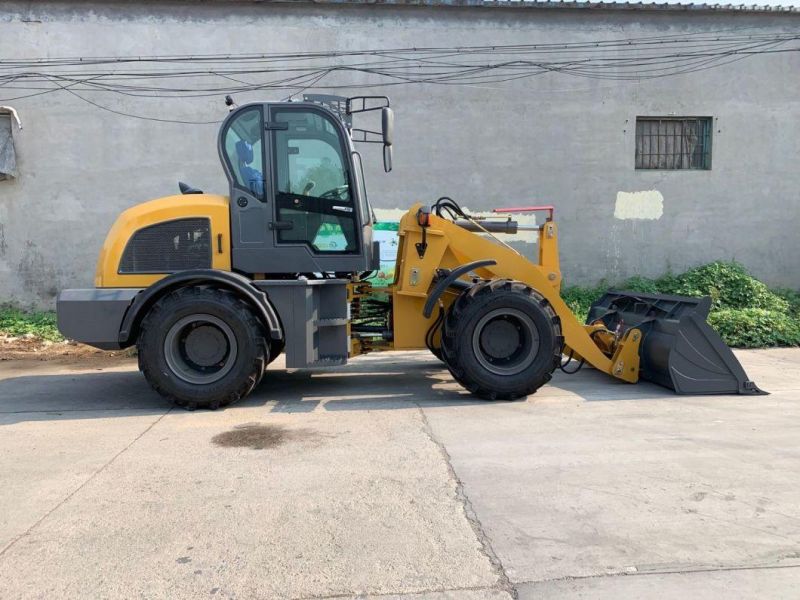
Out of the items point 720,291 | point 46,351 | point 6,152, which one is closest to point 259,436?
point 46,351

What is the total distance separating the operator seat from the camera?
6.05m

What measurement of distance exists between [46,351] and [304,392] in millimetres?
5737

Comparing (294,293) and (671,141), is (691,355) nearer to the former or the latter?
(294,293)

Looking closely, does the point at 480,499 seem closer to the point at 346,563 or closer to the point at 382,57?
the point at 346,563

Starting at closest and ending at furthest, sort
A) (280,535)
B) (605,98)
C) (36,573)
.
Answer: (36,573), (280,535), (605,98)

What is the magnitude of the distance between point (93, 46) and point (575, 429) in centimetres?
1174

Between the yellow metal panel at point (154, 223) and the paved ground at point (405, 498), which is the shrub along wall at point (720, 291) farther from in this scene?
the yellow metal panel at point (154, 223)

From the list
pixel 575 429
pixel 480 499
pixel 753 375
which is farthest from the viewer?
pixel 753 375

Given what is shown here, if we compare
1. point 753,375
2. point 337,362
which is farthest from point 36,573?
point 753,375

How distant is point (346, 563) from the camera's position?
9.82 ft

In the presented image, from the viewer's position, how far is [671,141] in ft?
41.8

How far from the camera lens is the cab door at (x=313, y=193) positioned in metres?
6.03

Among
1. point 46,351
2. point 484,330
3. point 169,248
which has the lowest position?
point 46,351

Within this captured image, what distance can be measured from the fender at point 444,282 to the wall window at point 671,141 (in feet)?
26.7
